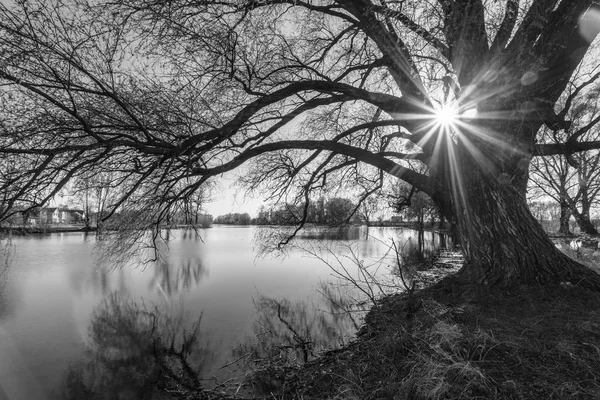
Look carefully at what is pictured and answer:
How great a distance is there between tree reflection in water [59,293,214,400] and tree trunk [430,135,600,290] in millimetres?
4720

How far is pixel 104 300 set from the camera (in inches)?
319

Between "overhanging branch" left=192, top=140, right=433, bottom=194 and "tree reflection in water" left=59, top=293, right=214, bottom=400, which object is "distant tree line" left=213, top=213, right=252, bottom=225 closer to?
"tree reflection in water" left=59, top=293, right=214, bottom=400

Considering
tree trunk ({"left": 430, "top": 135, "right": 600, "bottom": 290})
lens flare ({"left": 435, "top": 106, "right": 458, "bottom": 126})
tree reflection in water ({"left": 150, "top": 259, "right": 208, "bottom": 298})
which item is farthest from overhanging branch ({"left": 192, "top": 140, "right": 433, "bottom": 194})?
tree reflection in water ({"left": 150, "top": 259, "right": 208, "bottom": 298})

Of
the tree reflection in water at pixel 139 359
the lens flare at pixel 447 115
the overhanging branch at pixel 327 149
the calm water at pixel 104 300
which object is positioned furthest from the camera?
the lens flare at pixel 447 115

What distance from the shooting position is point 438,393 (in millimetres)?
2189

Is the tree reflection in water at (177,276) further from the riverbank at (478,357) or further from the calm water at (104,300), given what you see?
the riverbank at (478,357)

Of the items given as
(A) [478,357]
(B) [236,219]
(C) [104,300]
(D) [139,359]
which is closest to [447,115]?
(A) [478,357]

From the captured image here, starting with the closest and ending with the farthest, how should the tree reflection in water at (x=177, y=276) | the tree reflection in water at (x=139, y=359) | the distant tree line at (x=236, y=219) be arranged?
the tree reflection in water at (x=139, y=359) → the tree reflection in water at (x=177, y=276) → the distant tree line at (x=236, y=219)

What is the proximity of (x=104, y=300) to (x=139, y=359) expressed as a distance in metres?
4.23

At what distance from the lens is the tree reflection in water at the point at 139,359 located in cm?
394

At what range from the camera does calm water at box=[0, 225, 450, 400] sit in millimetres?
4694

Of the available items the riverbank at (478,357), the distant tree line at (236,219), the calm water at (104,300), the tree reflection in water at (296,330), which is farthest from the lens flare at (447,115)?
the distant tree line at (236,219)

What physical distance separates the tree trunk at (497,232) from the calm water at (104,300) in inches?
71.4

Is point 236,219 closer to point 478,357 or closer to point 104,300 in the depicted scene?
point 104,300
